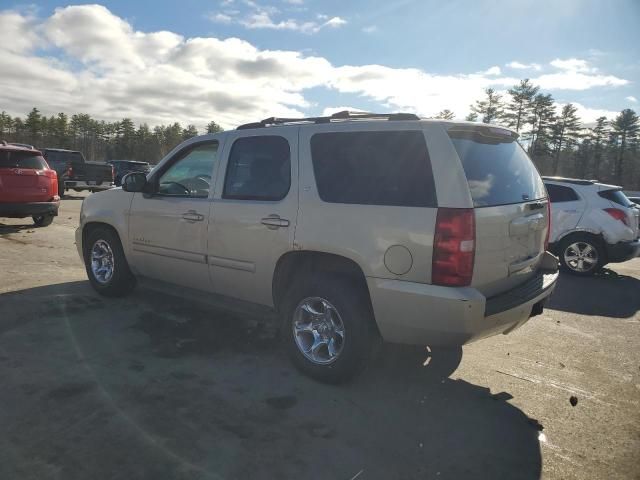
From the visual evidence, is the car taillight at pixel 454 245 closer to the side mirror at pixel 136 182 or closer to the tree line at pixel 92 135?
the side mirror at pixel 136 182

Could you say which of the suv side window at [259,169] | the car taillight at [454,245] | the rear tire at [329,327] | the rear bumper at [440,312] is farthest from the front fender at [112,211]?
the car taillight at [454,245]

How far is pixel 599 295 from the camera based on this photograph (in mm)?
6898

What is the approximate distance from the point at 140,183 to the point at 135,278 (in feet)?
4.01

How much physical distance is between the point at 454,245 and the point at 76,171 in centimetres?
1960

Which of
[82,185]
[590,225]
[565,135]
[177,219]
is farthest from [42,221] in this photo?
[565,135]

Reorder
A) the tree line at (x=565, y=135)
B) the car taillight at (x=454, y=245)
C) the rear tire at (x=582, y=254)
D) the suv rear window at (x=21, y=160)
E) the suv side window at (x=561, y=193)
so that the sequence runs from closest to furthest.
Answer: the car taillight at (x=454, y=245) < the rear tire at (x=582, y=254) < the suv side window at (x=561, y=193) < the suv rear window at (x=21, y=160) < the tree line at (x=565, y=135)

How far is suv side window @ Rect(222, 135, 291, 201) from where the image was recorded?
380 cm

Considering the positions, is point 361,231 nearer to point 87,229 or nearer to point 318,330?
point 318,330

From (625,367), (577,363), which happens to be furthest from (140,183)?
(625,367)

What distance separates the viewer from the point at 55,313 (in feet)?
15.6

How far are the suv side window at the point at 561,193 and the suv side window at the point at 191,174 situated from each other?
6606mm

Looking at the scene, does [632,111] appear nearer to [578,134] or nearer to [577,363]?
[578,134]

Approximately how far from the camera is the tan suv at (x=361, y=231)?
2957 millimetres

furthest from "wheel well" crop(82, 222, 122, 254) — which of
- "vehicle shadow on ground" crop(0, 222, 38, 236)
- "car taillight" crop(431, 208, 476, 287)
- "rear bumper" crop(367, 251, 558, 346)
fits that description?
"vehicle shadow on ground" crop(0, 222, 38, 236)
